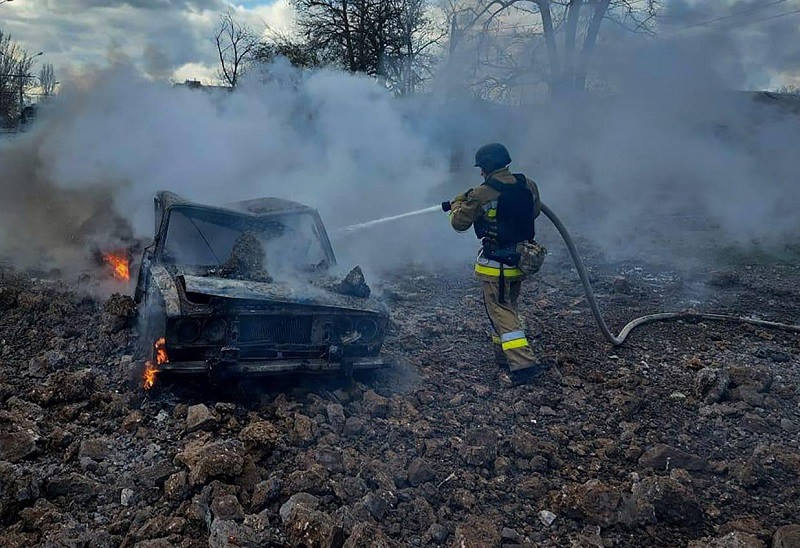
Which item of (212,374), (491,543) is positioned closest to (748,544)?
(491,543)

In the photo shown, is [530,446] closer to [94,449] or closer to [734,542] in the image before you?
[734,542]

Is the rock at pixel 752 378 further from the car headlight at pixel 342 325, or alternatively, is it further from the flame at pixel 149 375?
the flame at pixel 149 375

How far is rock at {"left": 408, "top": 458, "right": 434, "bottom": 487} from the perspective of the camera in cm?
356

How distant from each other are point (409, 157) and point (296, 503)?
829 cm

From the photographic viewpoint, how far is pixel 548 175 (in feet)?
51.0

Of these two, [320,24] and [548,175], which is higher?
[320,24]

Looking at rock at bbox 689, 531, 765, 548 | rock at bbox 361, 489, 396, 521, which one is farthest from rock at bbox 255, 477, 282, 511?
rock at bbox 689, 531, 765, 548

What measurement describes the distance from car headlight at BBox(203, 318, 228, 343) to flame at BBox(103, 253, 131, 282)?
256cm

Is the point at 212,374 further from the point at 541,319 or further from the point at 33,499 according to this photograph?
the point at 541,319

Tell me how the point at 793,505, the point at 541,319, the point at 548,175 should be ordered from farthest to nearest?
the point at 548,175
the point at 541,319
the point at 793,505

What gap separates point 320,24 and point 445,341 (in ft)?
62.7

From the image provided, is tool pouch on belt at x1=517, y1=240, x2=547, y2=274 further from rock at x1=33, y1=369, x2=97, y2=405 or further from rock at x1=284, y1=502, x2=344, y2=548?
rock at x1=33, y1=369, x2=97, y2=405

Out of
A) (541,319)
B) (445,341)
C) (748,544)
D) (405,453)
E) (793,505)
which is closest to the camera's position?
(748,544)

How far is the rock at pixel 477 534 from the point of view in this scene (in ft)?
9.75
